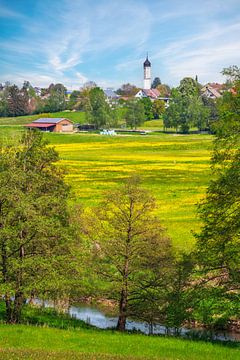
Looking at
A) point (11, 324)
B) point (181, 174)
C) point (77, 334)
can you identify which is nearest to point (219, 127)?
point (77, 334)

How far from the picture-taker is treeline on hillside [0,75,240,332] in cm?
2209

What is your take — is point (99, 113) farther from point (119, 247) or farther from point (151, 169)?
point (119, 247)

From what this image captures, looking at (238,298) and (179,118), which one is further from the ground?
(179,118)

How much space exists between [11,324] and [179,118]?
144 metres

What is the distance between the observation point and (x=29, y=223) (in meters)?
22.9

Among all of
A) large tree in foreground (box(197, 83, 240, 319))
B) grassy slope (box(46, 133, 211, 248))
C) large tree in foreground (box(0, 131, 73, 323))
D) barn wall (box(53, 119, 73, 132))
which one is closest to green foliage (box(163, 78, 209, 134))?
grassy slope (box(46, 133, 211, 248))

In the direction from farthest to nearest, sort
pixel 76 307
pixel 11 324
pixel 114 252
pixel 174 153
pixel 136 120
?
pixel 136 120 < pixel 174 153 < pixel 76 307 < pixel 114 252 < pixel 11 324

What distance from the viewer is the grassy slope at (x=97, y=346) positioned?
17531mm

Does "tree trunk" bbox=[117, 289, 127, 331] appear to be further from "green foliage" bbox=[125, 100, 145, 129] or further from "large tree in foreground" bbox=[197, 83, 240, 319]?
"green foliage" bbox=[125, 100, 145, 129]

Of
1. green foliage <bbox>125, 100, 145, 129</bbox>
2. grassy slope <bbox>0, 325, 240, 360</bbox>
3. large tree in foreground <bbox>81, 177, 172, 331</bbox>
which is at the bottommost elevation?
grassy slope <bbox>0, 325, 240, 360</bbox>

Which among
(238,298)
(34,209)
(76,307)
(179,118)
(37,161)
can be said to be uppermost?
(179,118)

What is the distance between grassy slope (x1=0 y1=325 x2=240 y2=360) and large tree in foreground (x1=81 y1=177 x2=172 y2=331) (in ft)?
8.95

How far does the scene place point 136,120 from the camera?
18038 cm

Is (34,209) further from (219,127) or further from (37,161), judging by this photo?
(219,127)
